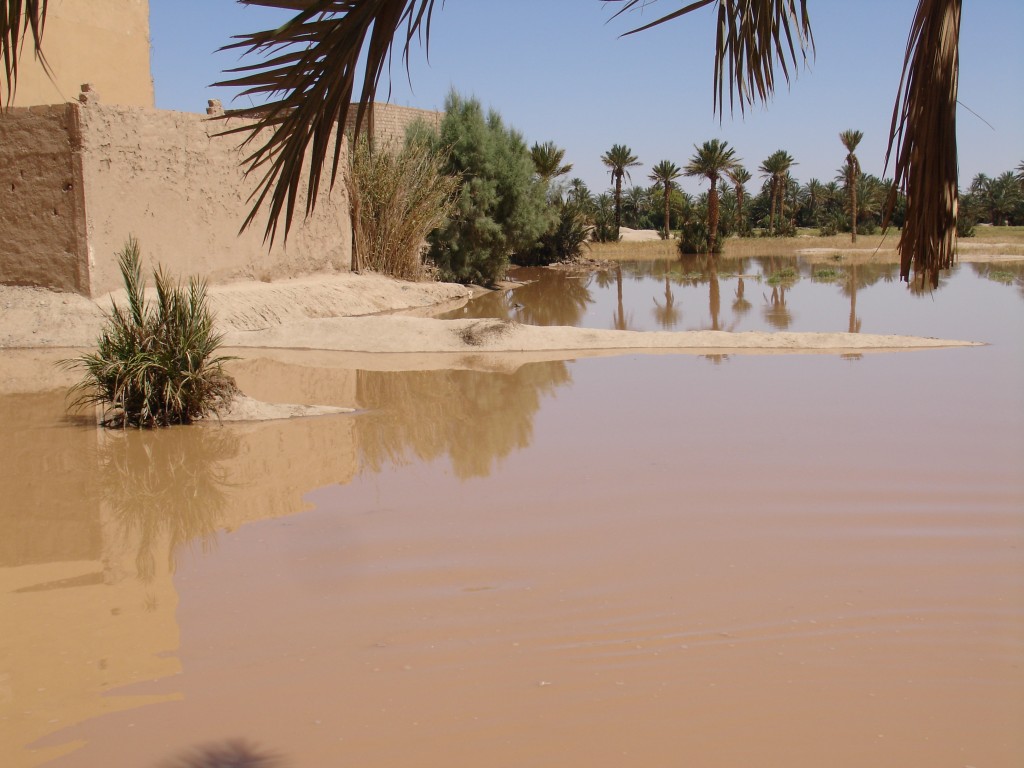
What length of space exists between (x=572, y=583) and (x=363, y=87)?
114 inches

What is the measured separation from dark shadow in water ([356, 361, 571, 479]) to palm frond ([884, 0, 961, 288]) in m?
4.87

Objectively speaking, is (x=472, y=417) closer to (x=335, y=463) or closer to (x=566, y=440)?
(x=566, y=440)

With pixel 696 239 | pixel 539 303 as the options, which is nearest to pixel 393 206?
pixel 539 303

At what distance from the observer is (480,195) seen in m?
24.9

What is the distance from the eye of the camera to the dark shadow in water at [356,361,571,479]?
782 centimetres

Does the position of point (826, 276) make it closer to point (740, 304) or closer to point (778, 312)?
point (740, 304)

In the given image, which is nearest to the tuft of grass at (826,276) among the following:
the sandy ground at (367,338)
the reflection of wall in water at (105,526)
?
the sandy ground at (367,338)

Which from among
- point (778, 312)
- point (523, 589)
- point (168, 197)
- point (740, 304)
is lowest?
point (523, 589)

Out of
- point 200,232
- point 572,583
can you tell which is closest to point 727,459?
point 572,583

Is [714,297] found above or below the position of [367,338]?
above

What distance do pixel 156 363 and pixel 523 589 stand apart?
4861 mm

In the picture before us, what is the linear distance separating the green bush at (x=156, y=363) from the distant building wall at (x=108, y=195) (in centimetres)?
286

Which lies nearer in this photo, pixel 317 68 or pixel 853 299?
pixel 317 68

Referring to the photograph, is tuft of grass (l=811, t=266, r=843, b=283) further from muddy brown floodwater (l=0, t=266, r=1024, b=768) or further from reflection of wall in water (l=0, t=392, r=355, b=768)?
reflection of wall in water (l=0, t=392, r=355, b=768)
